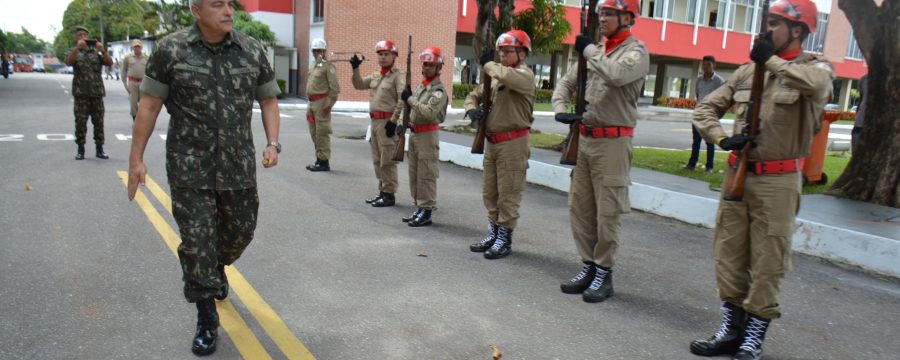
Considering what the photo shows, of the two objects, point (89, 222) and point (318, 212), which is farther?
point (318, 212)

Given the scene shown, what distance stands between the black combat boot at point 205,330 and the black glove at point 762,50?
10.9 ft

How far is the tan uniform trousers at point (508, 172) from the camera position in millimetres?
5703

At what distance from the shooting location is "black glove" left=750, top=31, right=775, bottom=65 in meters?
3.50

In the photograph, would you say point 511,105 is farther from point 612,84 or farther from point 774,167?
point 774,167

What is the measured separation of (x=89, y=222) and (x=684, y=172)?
826 centimetres

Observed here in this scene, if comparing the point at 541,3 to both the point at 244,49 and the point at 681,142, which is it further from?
the point at 244,49

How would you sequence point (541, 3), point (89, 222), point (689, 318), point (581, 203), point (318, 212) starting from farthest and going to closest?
point (541, 3) → point (318, 212) → point (89, 222) → point (581, 203) → point (689, 318)

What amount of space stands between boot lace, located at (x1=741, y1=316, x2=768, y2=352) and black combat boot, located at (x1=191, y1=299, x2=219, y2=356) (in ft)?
10.1

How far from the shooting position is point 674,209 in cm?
762

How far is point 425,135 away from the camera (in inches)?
272

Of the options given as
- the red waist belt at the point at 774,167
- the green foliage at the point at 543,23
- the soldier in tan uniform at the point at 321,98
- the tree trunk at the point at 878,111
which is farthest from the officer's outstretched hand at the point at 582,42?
the green foliage at the point at 543,23

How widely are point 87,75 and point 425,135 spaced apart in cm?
627

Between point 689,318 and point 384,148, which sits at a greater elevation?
point 384,148

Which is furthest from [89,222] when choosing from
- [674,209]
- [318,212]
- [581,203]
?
[674,209]
